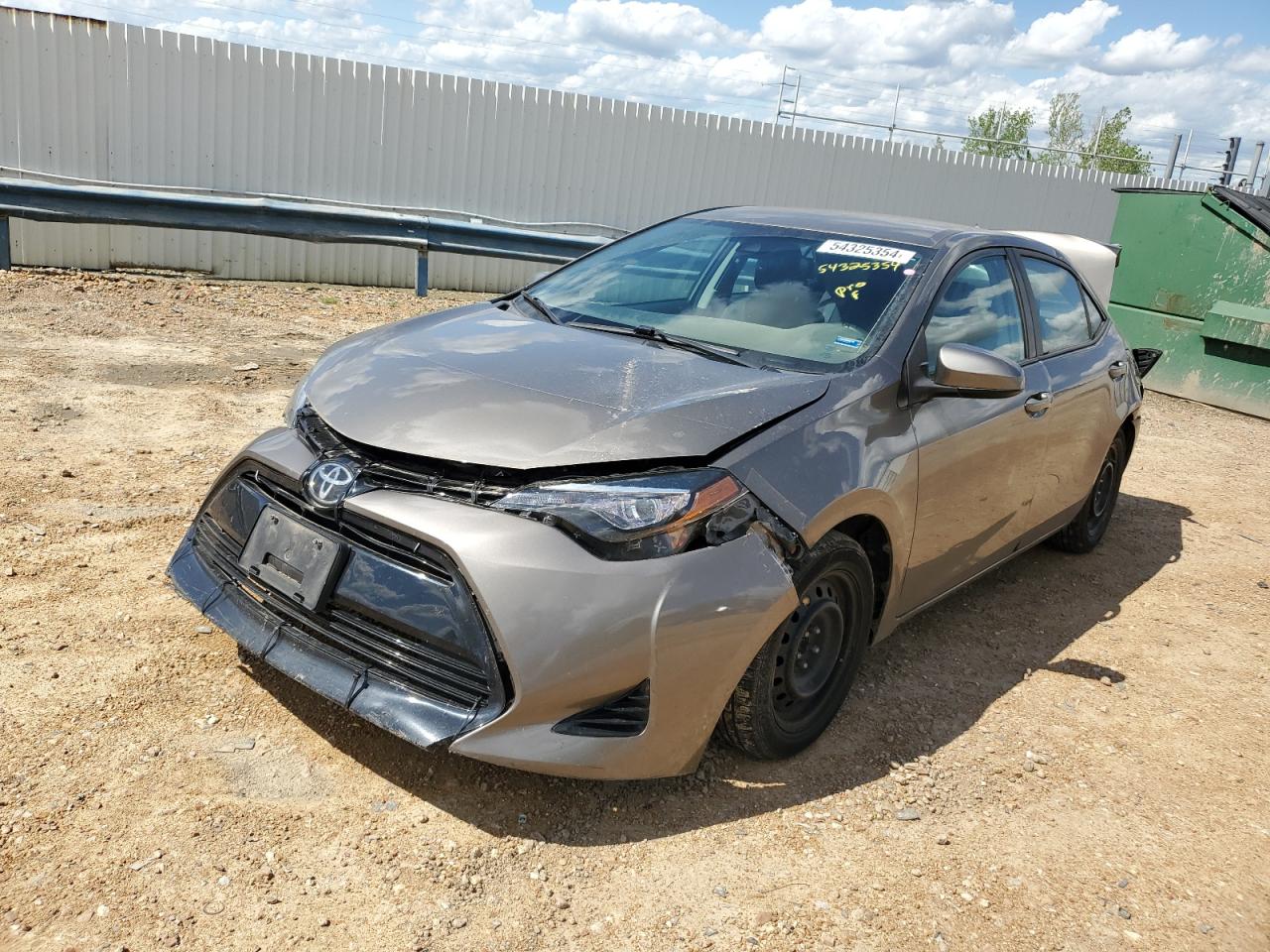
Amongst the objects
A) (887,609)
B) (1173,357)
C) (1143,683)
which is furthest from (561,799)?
(1173,357)

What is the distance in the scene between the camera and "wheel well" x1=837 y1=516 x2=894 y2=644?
11.0 feet

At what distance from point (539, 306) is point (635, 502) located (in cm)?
159

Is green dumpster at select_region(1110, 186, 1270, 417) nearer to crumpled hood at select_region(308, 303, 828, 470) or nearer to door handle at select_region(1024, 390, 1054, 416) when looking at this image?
door handle at select_region(1024, 390, 1054, 416)

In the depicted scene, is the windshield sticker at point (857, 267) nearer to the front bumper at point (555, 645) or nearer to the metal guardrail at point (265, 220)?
the front bumper at point (555, 645)

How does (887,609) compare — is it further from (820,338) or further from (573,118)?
(573,118)

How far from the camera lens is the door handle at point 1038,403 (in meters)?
4.21

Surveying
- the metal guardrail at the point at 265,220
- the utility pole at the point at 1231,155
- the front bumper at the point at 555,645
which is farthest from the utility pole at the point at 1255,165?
the front bumper at the point at 555,645

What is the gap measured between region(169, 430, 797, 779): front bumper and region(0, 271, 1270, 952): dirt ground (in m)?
0.32

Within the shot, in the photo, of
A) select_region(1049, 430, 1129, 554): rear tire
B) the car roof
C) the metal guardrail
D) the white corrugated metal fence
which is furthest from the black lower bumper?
the white corrugated metal fence

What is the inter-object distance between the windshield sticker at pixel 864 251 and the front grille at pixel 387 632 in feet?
6.84

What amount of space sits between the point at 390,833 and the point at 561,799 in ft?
1.59

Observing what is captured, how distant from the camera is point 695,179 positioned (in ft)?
45.3

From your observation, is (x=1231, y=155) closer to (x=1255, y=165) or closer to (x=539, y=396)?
(x=1255, y=165)

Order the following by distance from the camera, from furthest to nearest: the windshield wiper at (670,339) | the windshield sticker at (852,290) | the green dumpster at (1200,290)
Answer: the green dumpster at (1200,290) → the windshield sticker at (852,290) → the windshield wiper at (670,339)
